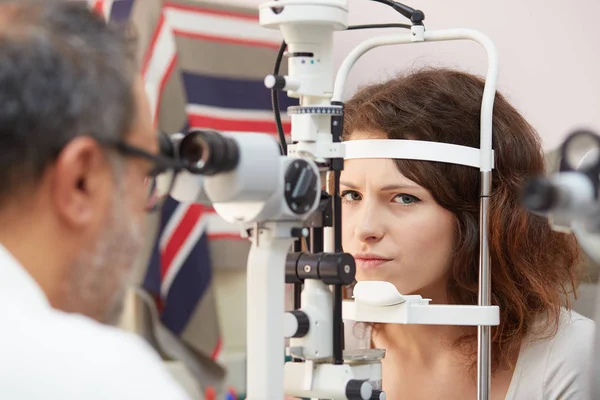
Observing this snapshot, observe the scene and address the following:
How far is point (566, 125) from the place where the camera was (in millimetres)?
2324

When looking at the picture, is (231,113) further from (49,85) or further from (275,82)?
(49,85)

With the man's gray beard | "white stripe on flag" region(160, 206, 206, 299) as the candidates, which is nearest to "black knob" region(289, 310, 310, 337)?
the man's gray beard

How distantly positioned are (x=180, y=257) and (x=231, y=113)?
398 millimetres

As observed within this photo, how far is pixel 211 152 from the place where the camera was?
3.46 ft

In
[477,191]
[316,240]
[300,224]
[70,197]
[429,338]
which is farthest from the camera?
[429,338]

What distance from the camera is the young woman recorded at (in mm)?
1683

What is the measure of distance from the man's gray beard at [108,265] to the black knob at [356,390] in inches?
18.5

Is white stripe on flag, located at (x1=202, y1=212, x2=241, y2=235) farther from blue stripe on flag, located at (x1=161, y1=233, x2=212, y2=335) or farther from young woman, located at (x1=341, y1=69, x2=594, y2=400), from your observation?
young woman, located at (x1=341, y1=69, x2=594, y2=400)

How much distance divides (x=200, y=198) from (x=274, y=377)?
26 cm

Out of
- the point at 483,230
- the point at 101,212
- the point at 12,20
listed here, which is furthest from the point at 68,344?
the point at 483,230

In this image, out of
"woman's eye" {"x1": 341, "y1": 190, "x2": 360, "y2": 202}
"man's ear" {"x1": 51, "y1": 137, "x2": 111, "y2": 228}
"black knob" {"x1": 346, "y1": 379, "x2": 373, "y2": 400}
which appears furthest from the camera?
"woman's eye" {"x1": 341, "y1": 190, "x2": 360, "y2": 202}

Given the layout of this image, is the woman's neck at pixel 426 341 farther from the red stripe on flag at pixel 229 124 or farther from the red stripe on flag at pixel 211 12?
the red stripe on flag at pixel 211 12

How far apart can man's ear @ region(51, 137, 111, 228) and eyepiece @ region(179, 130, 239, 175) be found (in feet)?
0.67

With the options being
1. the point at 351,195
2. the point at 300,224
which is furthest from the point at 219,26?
the point at 300,224
